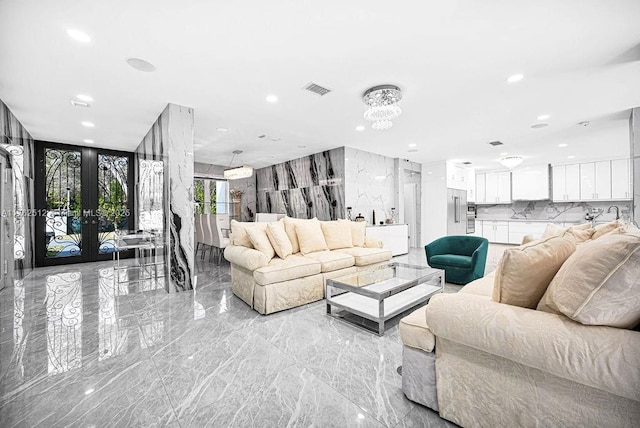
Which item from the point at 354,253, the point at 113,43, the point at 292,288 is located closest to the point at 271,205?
the point at 354,253

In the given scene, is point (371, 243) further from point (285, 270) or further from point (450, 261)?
point (285, 270)

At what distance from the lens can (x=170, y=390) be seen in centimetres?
172

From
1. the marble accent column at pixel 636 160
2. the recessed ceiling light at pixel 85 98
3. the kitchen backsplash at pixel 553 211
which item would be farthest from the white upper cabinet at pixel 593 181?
the recessed ceiling light at pixel 85 98

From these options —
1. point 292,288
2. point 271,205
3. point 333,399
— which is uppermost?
point 271,205

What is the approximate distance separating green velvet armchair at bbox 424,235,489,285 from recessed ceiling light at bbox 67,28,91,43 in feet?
15.3

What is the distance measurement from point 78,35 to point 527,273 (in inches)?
142

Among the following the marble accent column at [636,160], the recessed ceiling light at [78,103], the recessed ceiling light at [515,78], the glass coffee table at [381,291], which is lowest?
the glass coffee table at [381,291]

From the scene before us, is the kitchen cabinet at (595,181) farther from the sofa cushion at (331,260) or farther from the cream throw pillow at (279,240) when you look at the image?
the cream throw pillow at (279,240)

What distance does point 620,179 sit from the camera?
6.90m

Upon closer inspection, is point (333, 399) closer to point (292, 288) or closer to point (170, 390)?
point (170, 390)

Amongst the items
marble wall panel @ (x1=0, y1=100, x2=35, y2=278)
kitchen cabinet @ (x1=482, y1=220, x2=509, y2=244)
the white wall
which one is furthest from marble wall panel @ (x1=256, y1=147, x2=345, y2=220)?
kitchen cabinet @ (x1=482, y1=220, x2=509, y2=244)

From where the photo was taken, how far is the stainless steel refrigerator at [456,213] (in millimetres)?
7652

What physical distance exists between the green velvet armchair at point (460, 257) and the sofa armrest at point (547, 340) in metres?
2.67

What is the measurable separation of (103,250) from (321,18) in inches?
266
